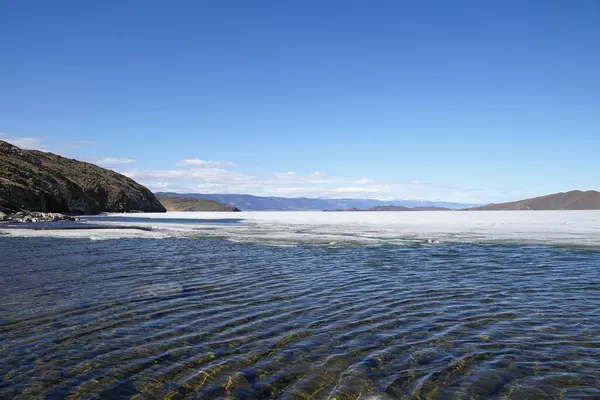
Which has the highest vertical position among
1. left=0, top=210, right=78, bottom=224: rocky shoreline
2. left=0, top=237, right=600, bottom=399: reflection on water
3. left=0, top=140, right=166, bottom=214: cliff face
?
left=0, top=140, right=166, bottom=214: cliff face

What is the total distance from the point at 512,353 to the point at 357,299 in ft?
18.1

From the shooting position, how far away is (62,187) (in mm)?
109812

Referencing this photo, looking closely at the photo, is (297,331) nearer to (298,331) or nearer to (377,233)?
(298,331)

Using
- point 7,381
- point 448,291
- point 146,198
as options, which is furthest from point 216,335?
point 146,198

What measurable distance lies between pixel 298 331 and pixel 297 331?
0.02 meters

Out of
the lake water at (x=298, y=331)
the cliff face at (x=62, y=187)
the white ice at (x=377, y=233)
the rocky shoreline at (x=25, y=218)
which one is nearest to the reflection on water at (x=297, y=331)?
the lake water at (x=298, y=331)

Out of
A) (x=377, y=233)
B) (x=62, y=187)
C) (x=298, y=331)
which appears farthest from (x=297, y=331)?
(x=62, y=187)

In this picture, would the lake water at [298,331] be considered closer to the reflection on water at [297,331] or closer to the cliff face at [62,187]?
the reflection on water at [297,331]

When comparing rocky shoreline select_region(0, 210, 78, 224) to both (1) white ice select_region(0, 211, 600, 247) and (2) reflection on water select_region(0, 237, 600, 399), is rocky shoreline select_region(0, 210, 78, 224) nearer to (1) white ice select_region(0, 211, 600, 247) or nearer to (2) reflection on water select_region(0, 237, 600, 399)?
(1) white ice select_region(0, 211, 600, 247)

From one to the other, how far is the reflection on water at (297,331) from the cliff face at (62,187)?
69489 millimetres

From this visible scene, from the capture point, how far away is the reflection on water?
720cm

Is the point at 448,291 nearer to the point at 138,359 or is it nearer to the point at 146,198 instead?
the point at 138,359

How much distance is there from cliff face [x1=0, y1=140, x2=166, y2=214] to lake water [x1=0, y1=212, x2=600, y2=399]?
6931 cm

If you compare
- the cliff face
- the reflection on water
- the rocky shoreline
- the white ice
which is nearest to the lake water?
the reflection on water
